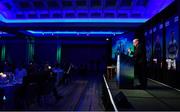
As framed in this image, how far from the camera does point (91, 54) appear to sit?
107 ft

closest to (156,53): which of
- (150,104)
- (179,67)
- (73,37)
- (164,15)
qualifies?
(164,15)

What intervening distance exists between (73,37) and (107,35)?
10.2 ft

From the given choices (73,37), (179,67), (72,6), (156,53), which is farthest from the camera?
(73,37)

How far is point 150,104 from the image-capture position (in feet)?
17.4

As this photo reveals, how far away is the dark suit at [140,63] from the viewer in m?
7.60

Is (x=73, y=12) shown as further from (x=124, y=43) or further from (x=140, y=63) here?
(x=140, y=63)

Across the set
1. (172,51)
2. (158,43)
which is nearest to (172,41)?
(172,51)

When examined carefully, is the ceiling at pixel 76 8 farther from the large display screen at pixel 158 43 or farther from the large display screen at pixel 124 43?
the large display screen at pixel 158 43

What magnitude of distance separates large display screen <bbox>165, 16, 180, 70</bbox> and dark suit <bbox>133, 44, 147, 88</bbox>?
69.5 inches

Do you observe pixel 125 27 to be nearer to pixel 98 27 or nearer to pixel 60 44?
pixel 98 27

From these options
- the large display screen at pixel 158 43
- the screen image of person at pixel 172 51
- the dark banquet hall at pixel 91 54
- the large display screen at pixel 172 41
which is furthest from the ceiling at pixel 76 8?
the screen image of person at pixel 172 51

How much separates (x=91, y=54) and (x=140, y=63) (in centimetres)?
2498

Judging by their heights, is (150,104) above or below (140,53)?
below

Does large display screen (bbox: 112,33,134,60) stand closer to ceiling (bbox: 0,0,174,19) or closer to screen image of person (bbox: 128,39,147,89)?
screen image of person (bbox: 128,39,147,89)
